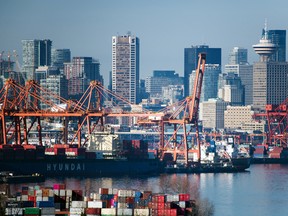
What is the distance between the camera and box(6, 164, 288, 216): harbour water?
70.4 m

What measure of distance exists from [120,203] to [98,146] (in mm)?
48794

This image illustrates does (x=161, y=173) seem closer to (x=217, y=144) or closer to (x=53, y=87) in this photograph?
(x=217, y=144)

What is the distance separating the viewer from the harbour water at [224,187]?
231ft

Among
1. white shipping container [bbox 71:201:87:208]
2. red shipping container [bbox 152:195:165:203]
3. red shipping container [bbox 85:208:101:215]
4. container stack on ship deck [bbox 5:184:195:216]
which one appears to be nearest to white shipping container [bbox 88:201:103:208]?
container stack on ship deck [bbox 5:184:195:216]

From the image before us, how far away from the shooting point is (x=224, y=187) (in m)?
86.3

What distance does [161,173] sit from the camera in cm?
10194

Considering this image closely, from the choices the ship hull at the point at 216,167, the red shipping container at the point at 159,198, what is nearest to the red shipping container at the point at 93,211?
the red shipping container at the point at 159,198

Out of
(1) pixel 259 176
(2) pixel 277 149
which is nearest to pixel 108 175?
(1) pixel 259 176

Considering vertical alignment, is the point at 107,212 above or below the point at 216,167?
above

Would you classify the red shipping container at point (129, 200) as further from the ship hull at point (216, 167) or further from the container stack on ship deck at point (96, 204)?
the ship hull at point (216, 167)

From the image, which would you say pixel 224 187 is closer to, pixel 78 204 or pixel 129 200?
pixel 129 200

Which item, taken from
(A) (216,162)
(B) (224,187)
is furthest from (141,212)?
(A) (216,162)

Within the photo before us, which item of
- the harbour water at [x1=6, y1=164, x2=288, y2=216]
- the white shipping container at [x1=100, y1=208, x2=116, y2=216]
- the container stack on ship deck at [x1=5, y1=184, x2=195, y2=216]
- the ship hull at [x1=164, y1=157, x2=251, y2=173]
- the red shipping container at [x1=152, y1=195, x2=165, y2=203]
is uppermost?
the red shipping container at [x1=152, y1=195, x2=165, y2=203]

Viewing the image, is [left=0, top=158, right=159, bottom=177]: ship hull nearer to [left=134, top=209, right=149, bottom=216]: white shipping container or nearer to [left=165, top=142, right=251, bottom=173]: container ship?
[left=165, top=142, right=251, bottom=173]: container ship
